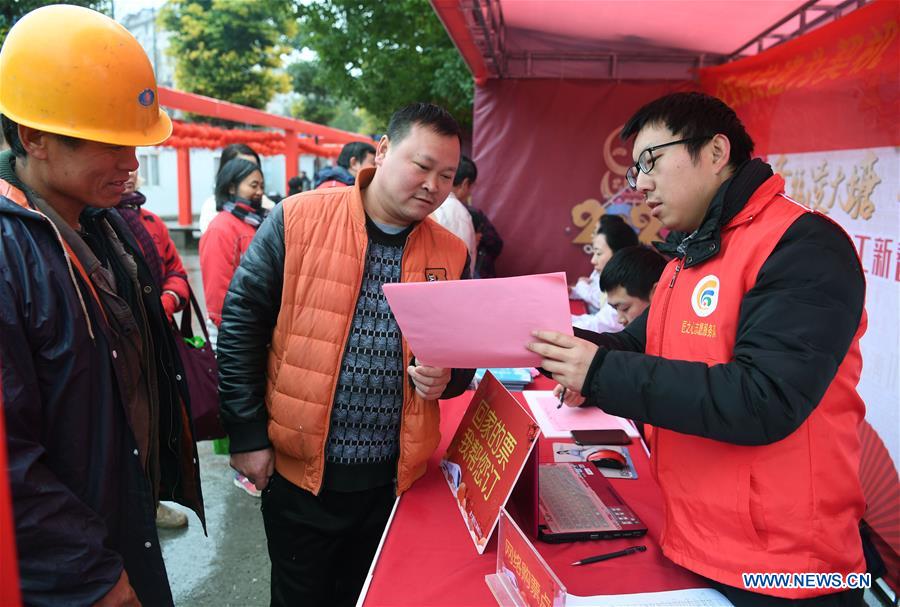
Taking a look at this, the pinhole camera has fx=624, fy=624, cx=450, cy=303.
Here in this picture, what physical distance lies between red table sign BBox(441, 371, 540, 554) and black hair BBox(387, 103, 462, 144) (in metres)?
0.63

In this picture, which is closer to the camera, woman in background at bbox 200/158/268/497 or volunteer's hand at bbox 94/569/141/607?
volunteer's hand at bbox 94/569/141/607

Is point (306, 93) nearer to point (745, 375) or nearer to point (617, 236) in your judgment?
point (617, 236)

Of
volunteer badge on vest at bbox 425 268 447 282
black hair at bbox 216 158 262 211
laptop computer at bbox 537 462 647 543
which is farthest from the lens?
black hair at bbox 216 158 262 211

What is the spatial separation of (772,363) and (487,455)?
669 millimetres

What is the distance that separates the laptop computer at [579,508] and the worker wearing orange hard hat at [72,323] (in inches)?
32.7

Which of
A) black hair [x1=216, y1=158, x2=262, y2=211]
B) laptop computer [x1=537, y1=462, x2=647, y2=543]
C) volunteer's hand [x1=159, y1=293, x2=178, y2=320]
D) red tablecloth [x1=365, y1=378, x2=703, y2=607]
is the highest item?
black hair [x1=216, y1=158, x2=262, y2=211]

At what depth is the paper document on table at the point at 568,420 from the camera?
2.00 meters

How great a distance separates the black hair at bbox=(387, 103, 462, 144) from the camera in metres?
1.56

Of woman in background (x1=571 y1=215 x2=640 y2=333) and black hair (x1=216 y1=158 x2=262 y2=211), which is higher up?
black hair (x1=216 y1=158 x2=262 y2=211)

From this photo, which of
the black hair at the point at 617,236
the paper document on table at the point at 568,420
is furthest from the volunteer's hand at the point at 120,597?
the black hair at the point at 617,236

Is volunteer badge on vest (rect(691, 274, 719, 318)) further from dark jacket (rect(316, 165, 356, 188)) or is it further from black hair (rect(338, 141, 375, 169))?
black hair (rect(338, 141, 375, 169))

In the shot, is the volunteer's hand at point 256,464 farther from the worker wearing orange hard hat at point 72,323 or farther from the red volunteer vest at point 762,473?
the red volunteer vest at point 762,473

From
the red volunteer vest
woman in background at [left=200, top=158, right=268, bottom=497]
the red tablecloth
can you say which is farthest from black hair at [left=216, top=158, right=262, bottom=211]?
the red volunteer vest

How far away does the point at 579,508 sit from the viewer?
4.83 feet
